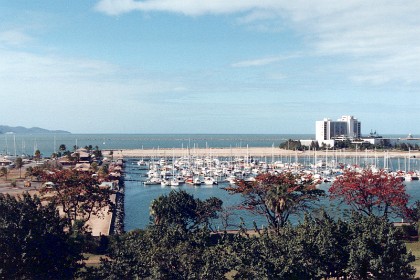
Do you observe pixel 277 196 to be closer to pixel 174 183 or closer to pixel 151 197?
pixel 151 197

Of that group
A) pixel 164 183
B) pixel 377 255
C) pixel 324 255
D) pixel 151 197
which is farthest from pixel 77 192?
pixel 164 183

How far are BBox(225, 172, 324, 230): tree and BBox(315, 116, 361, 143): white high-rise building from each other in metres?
139

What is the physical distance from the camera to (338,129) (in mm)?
172375

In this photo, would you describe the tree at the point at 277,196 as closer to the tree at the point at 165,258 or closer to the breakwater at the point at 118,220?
the breakwater at the point at 118,220

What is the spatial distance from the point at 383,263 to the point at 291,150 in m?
124

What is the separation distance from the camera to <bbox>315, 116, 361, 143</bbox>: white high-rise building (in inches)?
6594

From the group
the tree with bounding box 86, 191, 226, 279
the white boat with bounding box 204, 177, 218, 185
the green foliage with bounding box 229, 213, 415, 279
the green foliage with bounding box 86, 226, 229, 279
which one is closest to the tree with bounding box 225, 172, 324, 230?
the green foliage with bounding box 229, 213, 415, 279

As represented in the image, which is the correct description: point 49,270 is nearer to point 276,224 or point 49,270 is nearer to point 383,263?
point 383,263

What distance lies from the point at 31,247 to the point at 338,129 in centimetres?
16555

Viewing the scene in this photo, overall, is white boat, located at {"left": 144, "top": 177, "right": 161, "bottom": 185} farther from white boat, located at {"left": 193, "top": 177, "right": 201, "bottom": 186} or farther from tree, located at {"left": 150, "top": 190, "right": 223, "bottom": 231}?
tree, located at {"left": 150, "top": 190, "right": 223, "bottom": 231}

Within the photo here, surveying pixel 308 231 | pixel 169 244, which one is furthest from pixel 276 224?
pixel 169 244

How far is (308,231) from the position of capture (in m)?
16.4

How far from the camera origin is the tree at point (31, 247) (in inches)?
583

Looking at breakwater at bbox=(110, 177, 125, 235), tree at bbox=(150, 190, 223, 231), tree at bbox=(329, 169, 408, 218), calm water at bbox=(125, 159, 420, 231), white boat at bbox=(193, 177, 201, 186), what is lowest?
calm water at bbox=(125, 159, 420, 231)
